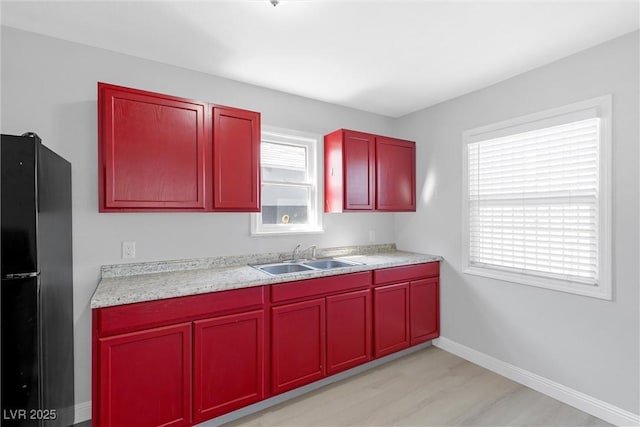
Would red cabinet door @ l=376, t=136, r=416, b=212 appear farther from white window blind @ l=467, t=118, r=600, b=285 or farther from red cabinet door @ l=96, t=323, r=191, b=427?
red cabinet door @ l=96, t=323, r=191, b=427

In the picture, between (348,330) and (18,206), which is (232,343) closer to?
(348,330)

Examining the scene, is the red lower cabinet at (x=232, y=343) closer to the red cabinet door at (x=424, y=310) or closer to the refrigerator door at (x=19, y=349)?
the red cabinet door at (x=424, y=310)

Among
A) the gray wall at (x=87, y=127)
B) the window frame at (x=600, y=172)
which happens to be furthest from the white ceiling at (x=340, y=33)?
the window frame at (x=600, y=172)

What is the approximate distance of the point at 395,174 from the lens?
3.36 meters

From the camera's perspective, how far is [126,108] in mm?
1983

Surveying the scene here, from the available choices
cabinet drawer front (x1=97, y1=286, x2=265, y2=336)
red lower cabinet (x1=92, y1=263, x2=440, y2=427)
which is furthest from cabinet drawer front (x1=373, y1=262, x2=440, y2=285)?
cabinet drawer front (x1=97, y1=286, x2=265, y2=336)

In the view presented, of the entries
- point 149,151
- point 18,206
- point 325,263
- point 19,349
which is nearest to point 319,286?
point 325,263

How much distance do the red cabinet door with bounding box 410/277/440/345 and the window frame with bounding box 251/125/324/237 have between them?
45.3 inches

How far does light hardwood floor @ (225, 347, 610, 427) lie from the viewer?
2105 mm

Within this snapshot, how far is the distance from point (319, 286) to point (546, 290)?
70.8 inches

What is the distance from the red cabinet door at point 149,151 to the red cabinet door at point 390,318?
1.75 m

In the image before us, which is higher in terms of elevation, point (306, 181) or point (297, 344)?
point (306, 181)

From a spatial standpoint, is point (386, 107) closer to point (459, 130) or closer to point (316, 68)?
point (459, 130)

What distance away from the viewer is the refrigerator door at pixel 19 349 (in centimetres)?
129
